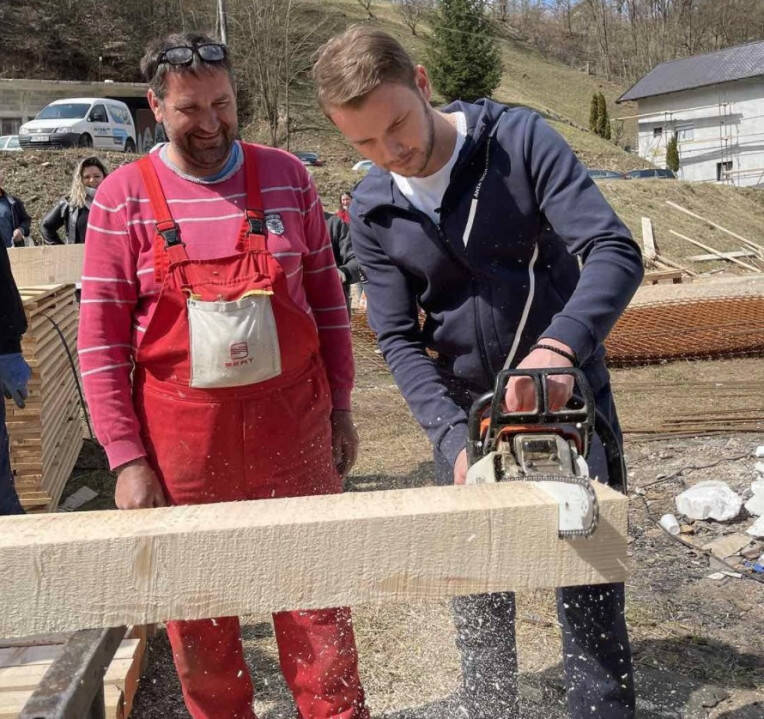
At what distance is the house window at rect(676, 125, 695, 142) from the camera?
148ft

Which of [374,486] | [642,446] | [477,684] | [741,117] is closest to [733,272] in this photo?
[642,446]

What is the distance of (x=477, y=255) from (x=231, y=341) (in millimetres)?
660

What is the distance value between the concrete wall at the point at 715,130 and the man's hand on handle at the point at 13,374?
4175 centimetres

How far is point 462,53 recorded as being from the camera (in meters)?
41.9

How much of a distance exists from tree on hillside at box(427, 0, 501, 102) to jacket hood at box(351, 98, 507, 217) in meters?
41.2

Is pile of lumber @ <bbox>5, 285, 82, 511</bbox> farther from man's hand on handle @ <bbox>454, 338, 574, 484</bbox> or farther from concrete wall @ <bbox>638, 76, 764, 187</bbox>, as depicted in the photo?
concrete wall @ <bbox>638, 76, 764, 187</bbox>

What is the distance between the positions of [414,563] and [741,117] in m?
46.9

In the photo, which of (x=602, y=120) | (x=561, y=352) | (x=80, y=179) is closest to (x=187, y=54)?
(x=561, y=352)

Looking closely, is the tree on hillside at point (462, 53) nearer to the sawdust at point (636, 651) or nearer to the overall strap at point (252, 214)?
the sawdust at point (636, 651)

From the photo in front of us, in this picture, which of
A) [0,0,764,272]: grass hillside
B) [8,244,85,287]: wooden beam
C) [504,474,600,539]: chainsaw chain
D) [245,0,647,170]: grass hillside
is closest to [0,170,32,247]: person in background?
[8,244,85,287]: wooden beam

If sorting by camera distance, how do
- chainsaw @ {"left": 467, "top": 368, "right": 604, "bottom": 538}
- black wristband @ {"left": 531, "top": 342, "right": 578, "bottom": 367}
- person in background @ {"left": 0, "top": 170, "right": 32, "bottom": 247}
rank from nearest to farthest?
chainsaw @ {"left": 467, "top": 368, "right": 604, "bottom": 538}, black wristband @ {"left": 531, "top": 342, "right": 578, "bottom": 367}, person in background @ {"left": 0, "top": 170, "right": 32, "bottom": 247}

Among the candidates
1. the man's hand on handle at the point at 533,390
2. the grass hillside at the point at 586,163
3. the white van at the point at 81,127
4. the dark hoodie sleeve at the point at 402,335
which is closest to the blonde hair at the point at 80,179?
the dark hoodie sleeve at the point at 402,335

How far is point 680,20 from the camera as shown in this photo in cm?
5459

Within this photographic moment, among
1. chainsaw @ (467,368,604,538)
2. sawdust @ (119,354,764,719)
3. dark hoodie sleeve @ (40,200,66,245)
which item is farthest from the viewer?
dark hoodie sleeve @ (40,200,66,245)
